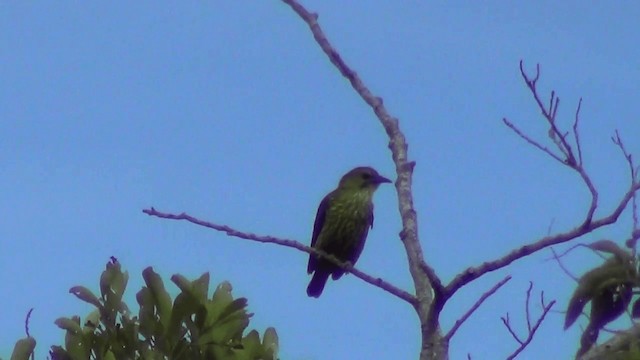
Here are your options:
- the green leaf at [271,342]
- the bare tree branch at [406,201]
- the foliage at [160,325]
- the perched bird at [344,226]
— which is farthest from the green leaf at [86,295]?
the perched bird at [344,226]

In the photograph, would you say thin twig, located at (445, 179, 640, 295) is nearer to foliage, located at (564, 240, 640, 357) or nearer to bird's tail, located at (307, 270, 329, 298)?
foliage, located at (564, 240, 640, 357)

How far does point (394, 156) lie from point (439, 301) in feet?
2.58

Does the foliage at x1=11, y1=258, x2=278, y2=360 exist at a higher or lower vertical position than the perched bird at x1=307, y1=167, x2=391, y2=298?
lower

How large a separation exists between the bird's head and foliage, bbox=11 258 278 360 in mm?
4473

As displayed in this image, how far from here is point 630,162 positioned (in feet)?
13.5

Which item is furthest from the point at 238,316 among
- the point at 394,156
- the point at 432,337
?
the point at 432,337

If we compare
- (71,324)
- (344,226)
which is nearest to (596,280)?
(71,324)

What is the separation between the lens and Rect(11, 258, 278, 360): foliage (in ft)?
16.9

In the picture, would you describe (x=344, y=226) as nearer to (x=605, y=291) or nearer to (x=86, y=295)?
(x=86, y=295)

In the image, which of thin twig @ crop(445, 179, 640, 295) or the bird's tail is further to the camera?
the bird's tail

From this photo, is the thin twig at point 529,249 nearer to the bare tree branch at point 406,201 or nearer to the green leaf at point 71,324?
the bare tree branch at point 406,201

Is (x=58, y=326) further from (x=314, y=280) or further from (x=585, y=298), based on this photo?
(x=314, y=280)

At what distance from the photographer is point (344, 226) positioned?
9695 millimetres

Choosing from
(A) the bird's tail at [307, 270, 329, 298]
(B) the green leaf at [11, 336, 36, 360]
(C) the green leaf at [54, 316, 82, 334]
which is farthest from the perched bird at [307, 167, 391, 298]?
(B) the green leaf at [11, 336, 36, 360]
